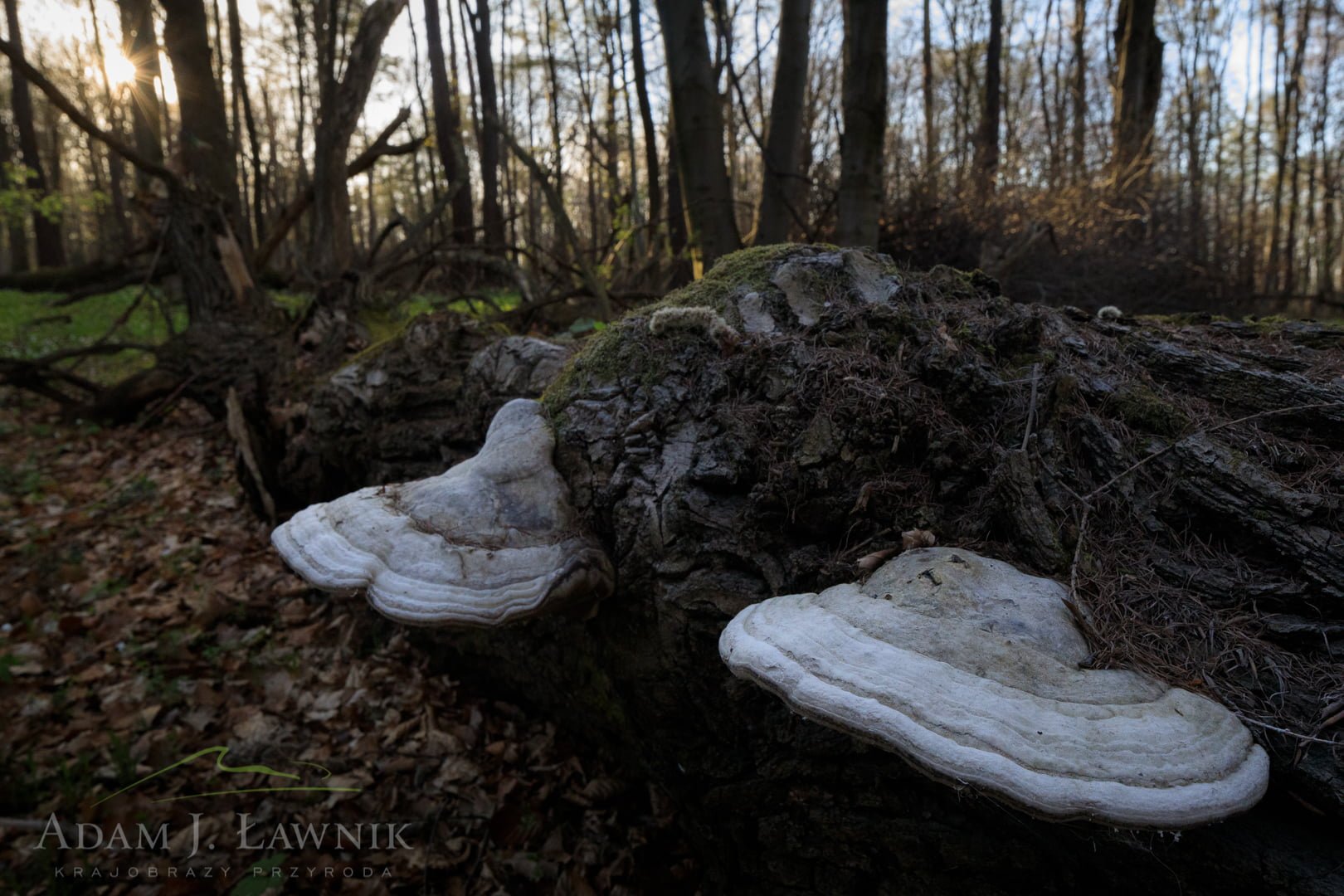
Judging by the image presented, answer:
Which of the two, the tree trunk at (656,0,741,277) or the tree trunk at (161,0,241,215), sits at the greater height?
the tree trunk at (161,0,241,215)

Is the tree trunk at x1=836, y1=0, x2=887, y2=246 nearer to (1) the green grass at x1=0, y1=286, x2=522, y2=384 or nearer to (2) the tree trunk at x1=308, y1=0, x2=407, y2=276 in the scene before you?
(1) the green grass at x1=0, y1=286, x2=522, y2=384

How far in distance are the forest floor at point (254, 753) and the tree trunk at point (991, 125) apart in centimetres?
840

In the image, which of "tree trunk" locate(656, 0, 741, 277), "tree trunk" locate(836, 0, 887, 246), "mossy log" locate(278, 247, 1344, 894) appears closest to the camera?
"mossy log" locate(278, 247, 1344, 894)

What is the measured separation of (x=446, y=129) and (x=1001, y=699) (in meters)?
A: 16.9

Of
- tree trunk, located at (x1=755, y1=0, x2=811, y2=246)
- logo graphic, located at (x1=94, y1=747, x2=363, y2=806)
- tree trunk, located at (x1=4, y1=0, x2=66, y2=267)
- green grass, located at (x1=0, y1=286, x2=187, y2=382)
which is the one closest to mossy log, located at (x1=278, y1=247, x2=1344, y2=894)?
logo graphic, located at (x1=94, y1=747, x2=363, y2=806)

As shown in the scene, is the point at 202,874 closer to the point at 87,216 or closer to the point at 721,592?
the point at 721,592

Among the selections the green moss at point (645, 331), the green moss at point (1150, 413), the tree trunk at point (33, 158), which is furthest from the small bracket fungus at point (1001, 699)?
the tree trunk at point (33, 158)

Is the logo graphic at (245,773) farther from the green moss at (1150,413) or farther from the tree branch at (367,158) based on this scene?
the tree branch at (367,158)

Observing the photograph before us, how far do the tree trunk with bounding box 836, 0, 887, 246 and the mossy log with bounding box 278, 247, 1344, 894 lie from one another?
10.9ft

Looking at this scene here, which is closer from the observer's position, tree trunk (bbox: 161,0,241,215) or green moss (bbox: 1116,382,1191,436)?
green moss (bbox: 1116,382,1191,436)

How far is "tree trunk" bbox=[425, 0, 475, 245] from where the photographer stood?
1505 centimetres

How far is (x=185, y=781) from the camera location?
315 cm

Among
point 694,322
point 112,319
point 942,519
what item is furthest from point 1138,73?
point 112,319

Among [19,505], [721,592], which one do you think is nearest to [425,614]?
[721,592]
